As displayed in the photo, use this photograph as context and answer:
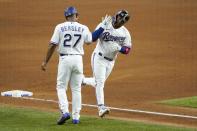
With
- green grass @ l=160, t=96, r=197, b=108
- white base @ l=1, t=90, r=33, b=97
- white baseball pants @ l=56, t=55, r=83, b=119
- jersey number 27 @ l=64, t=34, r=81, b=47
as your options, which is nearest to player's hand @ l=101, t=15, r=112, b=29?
jersey number 27 @ l=64, t=34, r=81, b=47

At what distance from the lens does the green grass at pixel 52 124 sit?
1055 centimetres

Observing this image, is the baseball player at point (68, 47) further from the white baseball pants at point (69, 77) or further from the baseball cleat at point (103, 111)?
the baseball cleat at point (103, 111)

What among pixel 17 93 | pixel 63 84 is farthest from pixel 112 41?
pixel 17 93

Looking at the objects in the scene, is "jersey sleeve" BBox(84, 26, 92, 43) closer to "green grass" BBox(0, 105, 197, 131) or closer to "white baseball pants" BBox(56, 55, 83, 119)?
"white baseball pants" BBox(56, 55, 83, 119)

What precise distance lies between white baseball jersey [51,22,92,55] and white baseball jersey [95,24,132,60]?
1311 millimetres

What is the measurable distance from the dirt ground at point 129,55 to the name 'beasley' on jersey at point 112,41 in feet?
4.51

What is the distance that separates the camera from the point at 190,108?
13.7 metres

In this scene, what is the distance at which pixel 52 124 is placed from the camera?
10953 millimetres

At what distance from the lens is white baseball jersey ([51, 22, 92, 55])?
420 inches

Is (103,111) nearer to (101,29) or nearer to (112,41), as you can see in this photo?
(112,41)

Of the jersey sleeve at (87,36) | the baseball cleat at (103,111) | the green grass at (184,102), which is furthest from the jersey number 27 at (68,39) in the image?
the green grass at (184,102)

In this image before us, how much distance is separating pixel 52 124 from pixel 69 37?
154cm

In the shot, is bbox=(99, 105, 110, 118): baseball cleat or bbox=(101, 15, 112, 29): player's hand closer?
bbox=(101, 15, 112, 29): player's hand

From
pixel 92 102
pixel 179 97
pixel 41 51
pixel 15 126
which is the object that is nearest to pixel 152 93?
pixel 179 97
